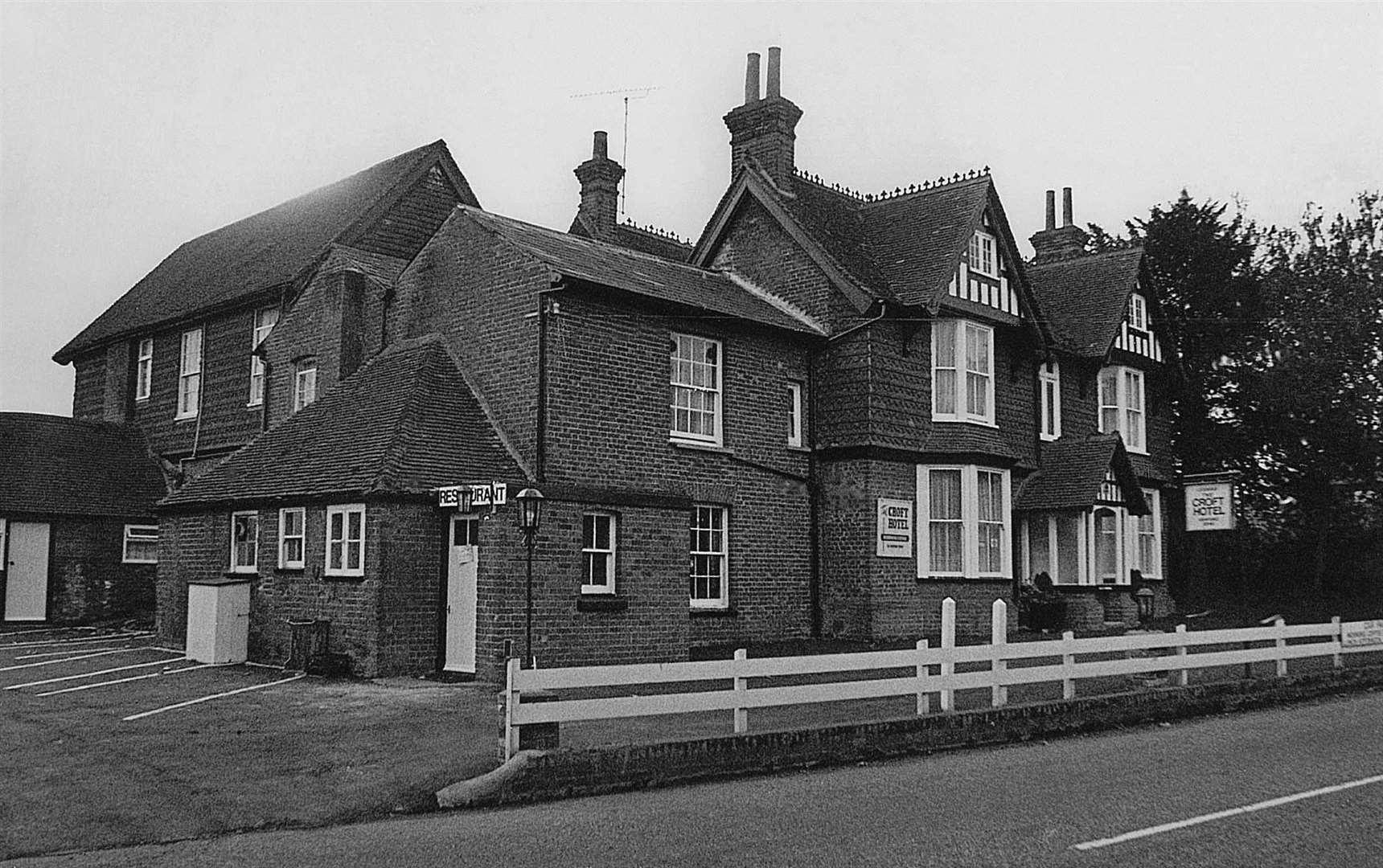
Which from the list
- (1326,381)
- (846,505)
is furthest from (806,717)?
(1326,381)

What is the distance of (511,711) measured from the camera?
11289mm

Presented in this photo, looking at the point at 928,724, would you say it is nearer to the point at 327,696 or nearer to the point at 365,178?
the point at 327,696

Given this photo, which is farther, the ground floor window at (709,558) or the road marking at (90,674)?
the ground floor window at (709,558)

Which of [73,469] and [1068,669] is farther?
[73,469]

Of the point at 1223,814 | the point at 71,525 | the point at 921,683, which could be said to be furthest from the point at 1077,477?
the point at 71,525

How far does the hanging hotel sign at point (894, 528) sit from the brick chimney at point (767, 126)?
24.6ft

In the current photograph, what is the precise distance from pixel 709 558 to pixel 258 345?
13.1m

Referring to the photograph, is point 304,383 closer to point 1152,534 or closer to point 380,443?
point 380,443

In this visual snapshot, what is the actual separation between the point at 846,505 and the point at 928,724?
1058 centimetres

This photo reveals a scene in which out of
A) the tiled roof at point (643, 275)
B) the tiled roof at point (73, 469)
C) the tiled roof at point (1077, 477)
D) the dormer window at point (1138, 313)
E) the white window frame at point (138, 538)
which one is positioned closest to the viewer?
the tiled roof at point (643, 275)

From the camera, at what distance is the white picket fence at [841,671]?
11.6 meters

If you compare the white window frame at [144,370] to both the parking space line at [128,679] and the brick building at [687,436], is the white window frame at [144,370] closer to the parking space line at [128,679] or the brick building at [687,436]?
the brick building at [687,436]

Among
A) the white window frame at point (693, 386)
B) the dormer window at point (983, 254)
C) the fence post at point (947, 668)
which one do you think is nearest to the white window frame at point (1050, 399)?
the dormer window at point (983, 254)

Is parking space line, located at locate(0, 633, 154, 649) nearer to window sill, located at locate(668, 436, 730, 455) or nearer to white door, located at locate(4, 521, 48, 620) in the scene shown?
white door, located at locate(4, 521, 48, 620)
